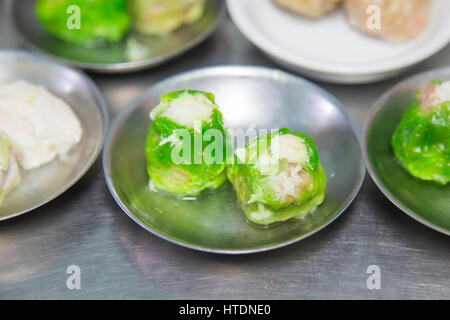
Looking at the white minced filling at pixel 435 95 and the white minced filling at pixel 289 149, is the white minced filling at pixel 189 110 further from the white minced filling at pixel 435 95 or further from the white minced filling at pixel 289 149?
the white minced filling at pixel 435 95

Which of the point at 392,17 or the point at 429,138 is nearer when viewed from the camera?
the point at 429,138

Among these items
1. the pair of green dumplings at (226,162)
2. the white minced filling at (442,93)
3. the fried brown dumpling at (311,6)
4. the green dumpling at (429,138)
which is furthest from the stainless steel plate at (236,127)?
the fried brown dumpling at (311,6)

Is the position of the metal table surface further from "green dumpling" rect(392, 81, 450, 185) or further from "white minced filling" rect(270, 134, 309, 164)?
"white minced filling" rect(270, 134, 309, 164)

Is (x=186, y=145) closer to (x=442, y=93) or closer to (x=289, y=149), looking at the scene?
(x=289, y=149)

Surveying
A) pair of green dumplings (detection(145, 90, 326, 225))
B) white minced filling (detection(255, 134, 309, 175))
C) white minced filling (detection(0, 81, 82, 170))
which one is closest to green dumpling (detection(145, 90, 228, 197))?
pair of green dumplings (detection(145, 90, 326, 225))

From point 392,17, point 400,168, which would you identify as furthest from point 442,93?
point 392,17
